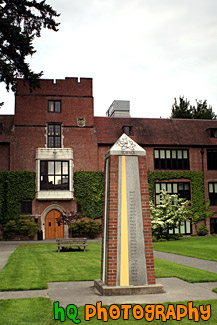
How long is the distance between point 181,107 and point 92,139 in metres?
26.7

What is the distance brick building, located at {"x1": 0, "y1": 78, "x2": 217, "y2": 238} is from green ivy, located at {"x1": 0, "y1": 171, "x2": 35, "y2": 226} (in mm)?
594

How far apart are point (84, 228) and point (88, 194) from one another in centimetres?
310

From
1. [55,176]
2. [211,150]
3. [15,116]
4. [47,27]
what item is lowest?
[55,176]

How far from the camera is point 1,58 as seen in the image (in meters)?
24.5

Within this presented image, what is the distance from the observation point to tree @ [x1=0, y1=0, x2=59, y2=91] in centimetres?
2512

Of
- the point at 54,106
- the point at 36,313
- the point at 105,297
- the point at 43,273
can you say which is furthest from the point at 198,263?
the point at 54,106

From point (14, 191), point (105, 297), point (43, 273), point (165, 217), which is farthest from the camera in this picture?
point (14, 191)

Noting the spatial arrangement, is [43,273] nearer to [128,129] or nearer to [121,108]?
[128,129]

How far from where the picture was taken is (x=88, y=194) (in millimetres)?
33844

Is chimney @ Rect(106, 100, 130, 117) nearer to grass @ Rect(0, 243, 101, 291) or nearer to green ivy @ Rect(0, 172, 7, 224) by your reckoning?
green ivy @ Rect(0, 172, 7, 224)

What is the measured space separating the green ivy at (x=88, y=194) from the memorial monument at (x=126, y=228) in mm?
24436

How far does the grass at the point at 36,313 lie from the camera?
649cm

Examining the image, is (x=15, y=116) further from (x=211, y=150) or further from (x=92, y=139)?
(x=211, y=150)

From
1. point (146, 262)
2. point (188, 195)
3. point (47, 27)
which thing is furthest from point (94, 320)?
point (188, 195)
